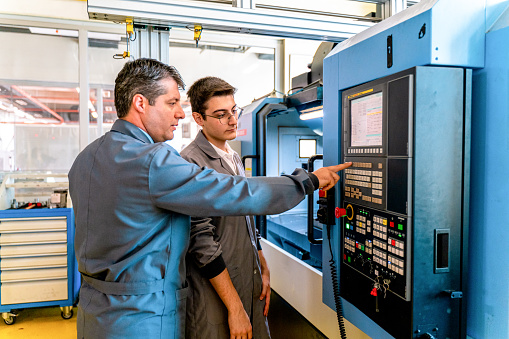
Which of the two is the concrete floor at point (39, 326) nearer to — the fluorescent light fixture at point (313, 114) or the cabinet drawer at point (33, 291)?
the cabinet drawer at point (33, 291)

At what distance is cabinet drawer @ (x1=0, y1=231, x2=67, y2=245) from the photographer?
2.98m

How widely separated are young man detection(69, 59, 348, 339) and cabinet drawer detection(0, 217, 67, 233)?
2.17 m

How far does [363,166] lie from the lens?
1.38 m

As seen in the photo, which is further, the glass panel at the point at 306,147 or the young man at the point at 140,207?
the glass panel at the point at 306,147

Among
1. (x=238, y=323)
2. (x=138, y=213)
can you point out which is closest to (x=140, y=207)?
(x=138, y=213)

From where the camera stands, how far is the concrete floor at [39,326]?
2.90 meters

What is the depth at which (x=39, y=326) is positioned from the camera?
10.0ft

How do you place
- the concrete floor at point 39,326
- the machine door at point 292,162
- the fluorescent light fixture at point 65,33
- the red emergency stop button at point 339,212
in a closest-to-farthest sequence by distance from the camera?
the red emergency stop button at point 339,212 → the concrete floor at point 39,326 → the machine door at point 292,162 → the fluorescent light fixture at point 65,33

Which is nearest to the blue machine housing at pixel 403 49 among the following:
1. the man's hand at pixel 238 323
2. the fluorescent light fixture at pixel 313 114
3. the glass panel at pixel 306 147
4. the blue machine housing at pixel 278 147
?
the man's hand at pixel 238 323

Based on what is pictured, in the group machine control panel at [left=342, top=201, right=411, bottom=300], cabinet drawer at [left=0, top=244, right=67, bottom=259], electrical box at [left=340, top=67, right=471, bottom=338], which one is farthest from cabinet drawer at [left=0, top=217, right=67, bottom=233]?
electrical box at [left=340, top=67, right=471, bottom=338]

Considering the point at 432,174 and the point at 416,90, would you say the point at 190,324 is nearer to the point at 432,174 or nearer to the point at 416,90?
the point at 432,174

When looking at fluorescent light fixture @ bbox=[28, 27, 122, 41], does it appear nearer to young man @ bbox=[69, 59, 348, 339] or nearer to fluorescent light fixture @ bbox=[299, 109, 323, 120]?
fluorescent light fixture @ bbox=[299, 109, 323, 120]

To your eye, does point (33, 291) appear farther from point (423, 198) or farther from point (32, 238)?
point (423, 198)

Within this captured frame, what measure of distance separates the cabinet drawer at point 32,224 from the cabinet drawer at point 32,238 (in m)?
0.05
